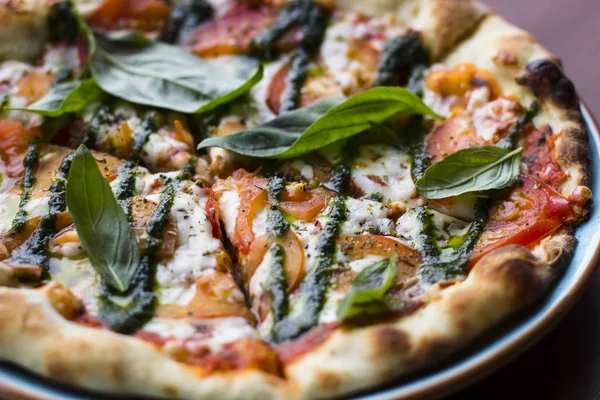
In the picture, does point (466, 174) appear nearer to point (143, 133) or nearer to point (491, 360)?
point (491, 360)

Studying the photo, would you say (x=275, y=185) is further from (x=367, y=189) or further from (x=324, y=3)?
(x=324, y=3)

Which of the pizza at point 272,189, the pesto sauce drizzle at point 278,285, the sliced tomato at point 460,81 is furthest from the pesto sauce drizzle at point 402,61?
the pesto sauce drizzle at point 278,285

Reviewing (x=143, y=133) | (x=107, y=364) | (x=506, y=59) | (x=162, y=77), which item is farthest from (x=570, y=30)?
(x=107, y=364)

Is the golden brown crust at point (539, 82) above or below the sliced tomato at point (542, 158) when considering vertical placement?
above

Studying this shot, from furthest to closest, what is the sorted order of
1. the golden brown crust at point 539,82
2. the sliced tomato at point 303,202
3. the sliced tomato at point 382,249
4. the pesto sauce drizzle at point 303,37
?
the pesto sauce drizzle at point 303,37
the golden brown crust at point 539,82
the sliced tomato at point 303,202
the sliced tomato at point 382,249

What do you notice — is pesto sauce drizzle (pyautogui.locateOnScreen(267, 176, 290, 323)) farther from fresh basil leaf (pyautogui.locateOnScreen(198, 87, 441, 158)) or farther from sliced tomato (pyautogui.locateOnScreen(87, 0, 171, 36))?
sliced tomato (pyautogui.locateOnScreen(87, 0, 171, 36))

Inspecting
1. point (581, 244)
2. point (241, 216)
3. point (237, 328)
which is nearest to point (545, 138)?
point (581, 244)

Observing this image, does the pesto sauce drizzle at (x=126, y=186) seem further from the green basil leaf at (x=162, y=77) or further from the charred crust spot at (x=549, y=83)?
the charred crust spot at (x=549, y=83)
